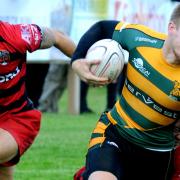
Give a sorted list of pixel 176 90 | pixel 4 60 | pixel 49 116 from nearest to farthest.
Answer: pixel 176 90 → pixel 4 60 → pixel 49 116

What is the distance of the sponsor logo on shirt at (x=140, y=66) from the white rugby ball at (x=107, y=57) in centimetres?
9

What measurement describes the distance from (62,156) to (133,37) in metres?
3.44

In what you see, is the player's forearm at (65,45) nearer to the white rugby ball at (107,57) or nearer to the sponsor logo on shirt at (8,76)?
the sponsor logo on shirt at (8,76)

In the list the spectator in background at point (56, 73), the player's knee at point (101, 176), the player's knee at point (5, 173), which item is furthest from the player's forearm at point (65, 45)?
the spectator in background at point (56, 73)

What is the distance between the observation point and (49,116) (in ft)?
42.4

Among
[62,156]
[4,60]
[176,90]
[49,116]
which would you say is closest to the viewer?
[176,90]

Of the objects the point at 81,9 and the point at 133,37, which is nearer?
the point at 133,37

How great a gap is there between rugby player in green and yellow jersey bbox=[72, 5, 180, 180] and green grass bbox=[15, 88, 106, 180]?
6.98ft

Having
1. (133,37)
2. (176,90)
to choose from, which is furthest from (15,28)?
(176,90)

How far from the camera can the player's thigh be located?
237 inches

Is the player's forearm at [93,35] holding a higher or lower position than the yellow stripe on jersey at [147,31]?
lower

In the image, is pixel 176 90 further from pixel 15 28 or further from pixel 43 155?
pixel 43 155

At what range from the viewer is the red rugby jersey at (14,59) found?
6.06 meters

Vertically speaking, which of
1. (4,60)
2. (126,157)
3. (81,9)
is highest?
(4,60)
